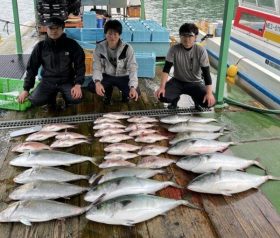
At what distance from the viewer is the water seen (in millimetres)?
19689

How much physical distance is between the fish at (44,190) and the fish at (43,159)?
40 cm

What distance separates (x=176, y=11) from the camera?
2514 centimetres

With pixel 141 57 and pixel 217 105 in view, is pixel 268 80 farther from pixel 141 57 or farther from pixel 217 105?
pixel 141 57

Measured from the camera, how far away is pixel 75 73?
4676 mm

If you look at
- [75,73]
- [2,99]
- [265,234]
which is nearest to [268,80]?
[75,73]

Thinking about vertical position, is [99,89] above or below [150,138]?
above

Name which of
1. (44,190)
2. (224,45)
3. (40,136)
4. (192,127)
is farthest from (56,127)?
(224,45)

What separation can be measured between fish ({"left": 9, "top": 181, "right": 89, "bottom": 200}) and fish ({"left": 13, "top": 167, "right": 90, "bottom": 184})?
13 centimetres

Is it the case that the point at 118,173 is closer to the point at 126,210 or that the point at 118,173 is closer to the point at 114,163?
the point at 114,163

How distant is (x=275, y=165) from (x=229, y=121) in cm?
118

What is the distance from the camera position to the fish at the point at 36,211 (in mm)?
2520

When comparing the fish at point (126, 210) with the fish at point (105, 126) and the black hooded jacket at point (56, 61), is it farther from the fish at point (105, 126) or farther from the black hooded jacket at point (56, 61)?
the black hooded jacket at point (56, 61)

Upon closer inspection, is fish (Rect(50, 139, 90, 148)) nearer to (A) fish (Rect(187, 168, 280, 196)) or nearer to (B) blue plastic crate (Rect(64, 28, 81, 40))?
(A) fish (Rect(187, 168, 280, 196))

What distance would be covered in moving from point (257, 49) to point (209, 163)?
4.39 meters
